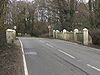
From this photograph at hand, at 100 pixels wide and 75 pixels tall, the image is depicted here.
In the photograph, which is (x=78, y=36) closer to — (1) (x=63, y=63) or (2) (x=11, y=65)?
(1) (x=63, y=63)

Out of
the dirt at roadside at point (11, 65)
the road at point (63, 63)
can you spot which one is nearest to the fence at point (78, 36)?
the road at point (63, 63)

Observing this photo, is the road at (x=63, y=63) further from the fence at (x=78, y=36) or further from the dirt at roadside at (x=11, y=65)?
the fence at (x=78, y=36)

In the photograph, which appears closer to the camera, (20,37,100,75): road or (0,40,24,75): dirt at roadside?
(0,40,24,75): dirt at roadside

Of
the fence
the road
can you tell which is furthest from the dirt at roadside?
the fence

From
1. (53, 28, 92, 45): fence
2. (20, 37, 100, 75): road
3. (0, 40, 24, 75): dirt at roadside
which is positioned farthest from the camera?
(53, 28, 92, 45): fence

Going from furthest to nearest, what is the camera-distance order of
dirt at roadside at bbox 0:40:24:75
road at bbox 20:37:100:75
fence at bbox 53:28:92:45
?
fence at bbox 53:28:92:45
road at bbox 20:37:100:75
dirt at roadside at bbox 0:40:24:75

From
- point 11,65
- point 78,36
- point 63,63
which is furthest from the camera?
point 78,36

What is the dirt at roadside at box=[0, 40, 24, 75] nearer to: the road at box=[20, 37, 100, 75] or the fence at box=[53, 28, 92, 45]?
the road at box=[20, 37, 100, 75]

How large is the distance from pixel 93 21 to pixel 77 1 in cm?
2005

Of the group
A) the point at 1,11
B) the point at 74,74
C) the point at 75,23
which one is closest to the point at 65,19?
the point at 75,23

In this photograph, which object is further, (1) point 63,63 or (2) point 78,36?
(2) point 78,36

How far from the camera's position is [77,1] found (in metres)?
68.9

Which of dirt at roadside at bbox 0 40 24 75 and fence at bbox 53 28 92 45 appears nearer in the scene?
dirt at roadside at bbox 0 40 24 75

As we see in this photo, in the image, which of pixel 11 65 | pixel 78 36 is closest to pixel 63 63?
pixel 11 65
